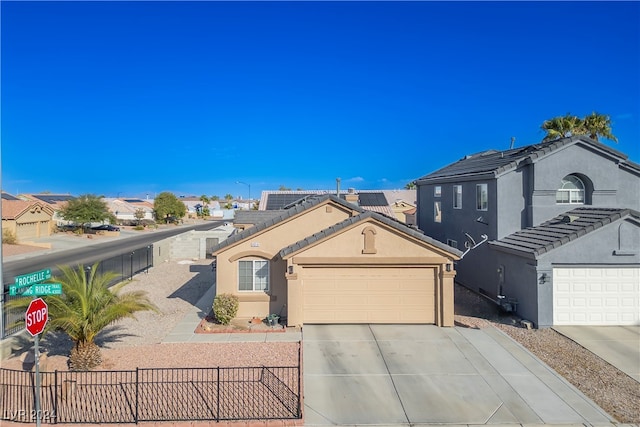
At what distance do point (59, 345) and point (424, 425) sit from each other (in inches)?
442

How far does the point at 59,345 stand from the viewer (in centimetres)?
1234

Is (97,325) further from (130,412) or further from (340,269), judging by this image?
(340,269)

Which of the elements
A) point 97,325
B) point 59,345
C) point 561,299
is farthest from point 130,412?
point 561,299

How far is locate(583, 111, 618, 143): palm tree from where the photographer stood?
1077 inches

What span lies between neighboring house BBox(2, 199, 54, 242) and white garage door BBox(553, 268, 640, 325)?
46.5m

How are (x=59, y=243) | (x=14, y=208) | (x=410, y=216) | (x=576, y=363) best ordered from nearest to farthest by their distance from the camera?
(x=576, y=363) → (x=14, y=208) → (x=59, y=243) → (x=410, y=216)

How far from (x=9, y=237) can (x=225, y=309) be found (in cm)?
3573

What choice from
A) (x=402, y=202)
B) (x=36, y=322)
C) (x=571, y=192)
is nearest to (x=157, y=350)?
(x=36, y=322)

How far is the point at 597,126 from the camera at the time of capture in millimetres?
27438

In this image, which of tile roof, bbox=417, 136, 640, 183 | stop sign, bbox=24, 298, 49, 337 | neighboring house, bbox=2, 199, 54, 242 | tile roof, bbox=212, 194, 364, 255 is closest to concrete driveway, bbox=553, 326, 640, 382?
tile roof, bbox=417, 136, 640, 183

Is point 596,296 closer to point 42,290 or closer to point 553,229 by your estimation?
point 553,229

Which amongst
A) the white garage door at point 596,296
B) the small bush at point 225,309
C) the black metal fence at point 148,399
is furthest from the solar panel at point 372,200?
the black metal fence at point 148,399

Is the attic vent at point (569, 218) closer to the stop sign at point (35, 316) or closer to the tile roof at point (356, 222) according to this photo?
the tile roof at point (356, 222)

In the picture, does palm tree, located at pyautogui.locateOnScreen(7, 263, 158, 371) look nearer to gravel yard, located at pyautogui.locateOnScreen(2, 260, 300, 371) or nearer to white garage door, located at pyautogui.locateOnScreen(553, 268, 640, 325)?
gravel yard, located at pyautogui.locateOnScreen(2, 260, 300, 371)
